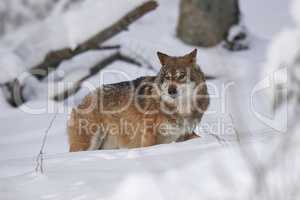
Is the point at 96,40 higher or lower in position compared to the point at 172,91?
higher

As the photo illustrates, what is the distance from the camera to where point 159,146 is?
5.51 m

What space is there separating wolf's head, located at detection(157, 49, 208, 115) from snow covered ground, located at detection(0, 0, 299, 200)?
31 centimetres

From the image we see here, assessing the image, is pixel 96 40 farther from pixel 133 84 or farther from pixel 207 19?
pixel 133 84

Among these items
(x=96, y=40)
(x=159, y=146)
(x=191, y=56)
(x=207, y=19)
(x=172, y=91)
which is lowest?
(x=159, y=146)

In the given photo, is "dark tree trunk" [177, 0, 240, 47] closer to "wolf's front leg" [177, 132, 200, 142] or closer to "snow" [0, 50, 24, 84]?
"snow" [0, 50, 24, 84]

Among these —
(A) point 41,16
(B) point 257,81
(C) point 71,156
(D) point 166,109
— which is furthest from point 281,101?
(A) point 41,16

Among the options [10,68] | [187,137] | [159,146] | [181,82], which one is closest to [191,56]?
[181,82]

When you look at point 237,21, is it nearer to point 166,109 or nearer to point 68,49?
point 68,49

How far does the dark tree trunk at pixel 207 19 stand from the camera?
36.8ft

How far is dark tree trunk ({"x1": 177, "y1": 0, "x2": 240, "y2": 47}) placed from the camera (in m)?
11.2

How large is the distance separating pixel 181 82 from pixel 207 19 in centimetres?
514

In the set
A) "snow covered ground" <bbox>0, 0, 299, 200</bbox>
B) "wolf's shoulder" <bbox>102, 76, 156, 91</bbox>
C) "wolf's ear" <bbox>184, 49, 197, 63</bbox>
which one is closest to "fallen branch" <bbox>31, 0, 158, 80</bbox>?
"snow covered ground" <bbox>0, 0, 299, 200</bbox>

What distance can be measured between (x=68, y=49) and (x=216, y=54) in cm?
238

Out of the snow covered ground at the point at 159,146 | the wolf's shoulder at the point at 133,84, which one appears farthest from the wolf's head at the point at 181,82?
the snow covered ground at the point at 159,146
